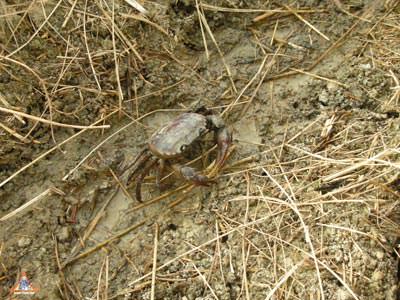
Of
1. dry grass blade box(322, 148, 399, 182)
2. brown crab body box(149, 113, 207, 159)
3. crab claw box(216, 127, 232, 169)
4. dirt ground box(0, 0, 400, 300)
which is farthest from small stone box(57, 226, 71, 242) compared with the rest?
dry grass blade box(322, 148, 399, 182)

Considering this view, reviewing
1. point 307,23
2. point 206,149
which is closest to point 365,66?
point 307,23

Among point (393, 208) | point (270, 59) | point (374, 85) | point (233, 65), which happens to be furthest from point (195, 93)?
point (393, 208)

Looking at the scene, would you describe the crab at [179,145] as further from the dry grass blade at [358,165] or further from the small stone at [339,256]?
the small stone at [339,256]

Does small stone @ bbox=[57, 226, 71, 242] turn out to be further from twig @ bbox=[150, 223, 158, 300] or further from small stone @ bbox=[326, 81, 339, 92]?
small stone @ bbox=[326, 81, 339, 92]

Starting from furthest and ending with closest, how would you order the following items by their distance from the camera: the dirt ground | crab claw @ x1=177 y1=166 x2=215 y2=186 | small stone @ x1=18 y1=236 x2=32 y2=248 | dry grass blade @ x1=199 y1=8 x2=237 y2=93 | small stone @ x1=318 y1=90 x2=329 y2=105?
dry grass blade @ x1=199 y1=8 x2=237 y2=93, small stone @ x1=318 y1=90 x2=329 y2=105, crab claw @ x1=177 y1=166 x2=215 y2=186, small stone @ x1=18 y1=236 x2=32 y2=248, the dirt ground

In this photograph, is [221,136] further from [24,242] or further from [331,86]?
[24,242]

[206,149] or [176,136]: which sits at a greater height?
[176,136]

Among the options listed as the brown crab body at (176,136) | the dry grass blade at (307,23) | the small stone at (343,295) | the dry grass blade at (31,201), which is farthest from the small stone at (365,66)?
the dry grass blade at (31,201)
